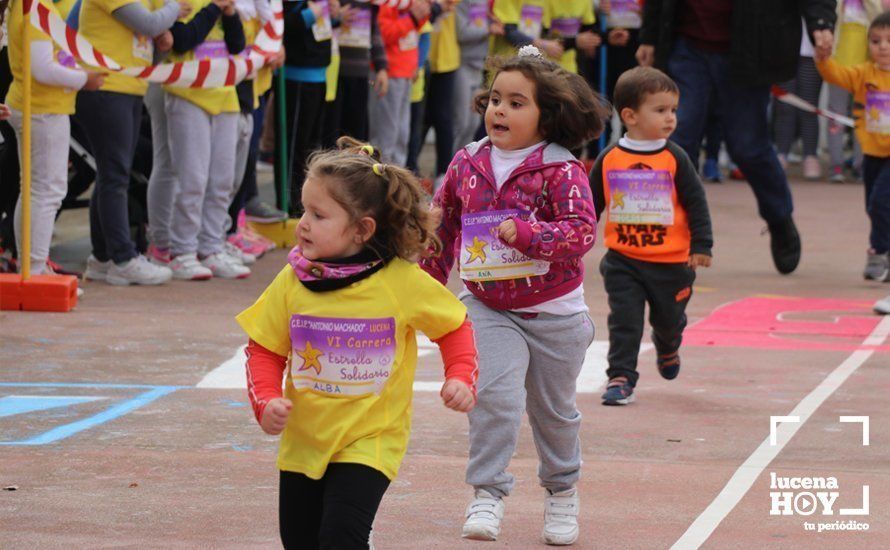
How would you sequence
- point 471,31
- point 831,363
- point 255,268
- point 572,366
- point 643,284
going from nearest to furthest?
point 572,366 → point 643,284 → point 831,363 → point 255,268 → point 471,31

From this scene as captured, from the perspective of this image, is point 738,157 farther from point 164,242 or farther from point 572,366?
point 572,366

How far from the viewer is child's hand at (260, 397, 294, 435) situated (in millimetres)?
3939

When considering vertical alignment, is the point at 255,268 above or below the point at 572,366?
below

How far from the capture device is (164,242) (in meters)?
10.3

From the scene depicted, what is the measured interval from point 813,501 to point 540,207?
4.25ft

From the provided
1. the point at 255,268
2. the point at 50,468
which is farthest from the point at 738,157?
the point at 50,468

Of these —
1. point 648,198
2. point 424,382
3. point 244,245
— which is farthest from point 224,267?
point 648,198

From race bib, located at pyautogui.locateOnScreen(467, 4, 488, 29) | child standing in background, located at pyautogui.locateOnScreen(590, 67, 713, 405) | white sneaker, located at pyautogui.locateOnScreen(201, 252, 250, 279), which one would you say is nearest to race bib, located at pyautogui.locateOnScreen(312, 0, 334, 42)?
white sneaker, located at pyautogui.locateOnScreen(201, 252, 250, 279)

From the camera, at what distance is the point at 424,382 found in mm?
7441

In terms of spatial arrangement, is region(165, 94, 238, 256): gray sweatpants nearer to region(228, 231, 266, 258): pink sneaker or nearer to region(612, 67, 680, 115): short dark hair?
region(228, 231, 266, 258): pink sneaker

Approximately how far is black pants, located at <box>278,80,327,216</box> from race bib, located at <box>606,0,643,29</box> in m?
5.57

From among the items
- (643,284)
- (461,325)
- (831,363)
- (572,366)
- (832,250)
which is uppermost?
(461,325)

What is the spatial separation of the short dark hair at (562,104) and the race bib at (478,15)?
33.2 feet

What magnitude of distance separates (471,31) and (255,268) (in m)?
4.92
